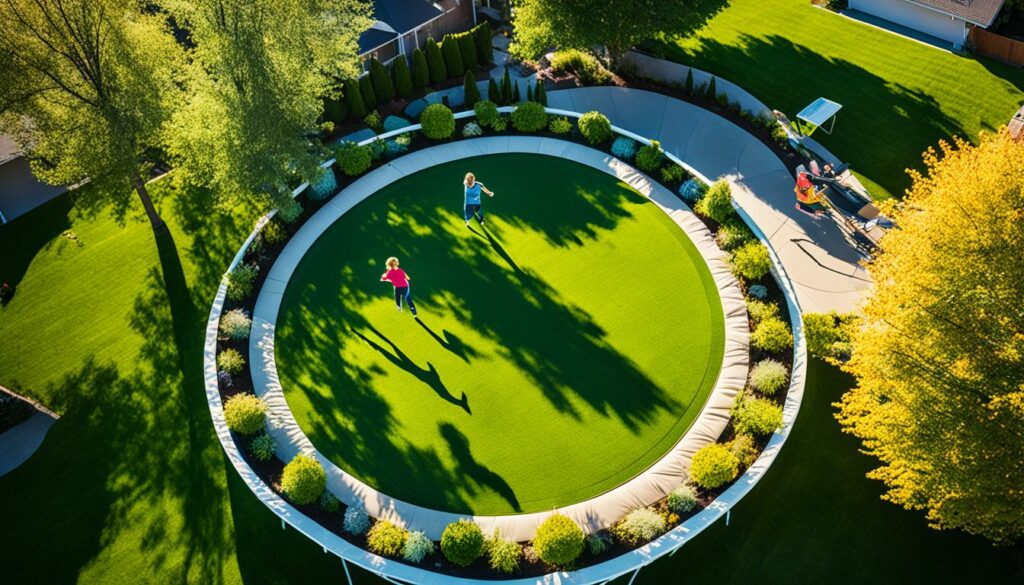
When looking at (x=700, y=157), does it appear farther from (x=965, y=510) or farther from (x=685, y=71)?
(x=965, y=510)

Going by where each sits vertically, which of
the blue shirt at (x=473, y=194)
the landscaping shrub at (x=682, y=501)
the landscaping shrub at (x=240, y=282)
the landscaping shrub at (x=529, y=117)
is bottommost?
the landscaping shrub at (x=682, y=501)

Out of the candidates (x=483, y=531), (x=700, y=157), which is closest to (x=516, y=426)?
Result: (x=483, y=531)

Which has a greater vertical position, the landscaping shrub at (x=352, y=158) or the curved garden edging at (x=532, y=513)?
the landscaping shrub at (x=352, y=158)

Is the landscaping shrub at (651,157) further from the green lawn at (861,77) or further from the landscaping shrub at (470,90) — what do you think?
the landscaping shrub at (470,90)

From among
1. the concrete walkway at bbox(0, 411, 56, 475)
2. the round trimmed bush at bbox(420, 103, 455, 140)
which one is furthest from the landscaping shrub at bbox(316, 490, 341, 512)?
the round trimmed bush at bbox(420, 103, 455, 140)

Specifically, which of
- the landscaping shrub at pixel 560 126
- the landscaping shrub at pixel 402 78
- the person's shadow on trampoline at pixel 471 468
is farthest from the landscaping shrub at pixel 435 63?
the person's shadow on trampoline at pixel 471 468

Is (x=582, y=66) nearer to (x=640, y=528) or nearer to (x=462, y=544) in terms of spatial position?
(x=640, y=528)

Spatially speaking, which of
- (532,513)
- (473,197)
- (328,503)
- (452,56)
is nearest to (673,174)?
(473,197)
